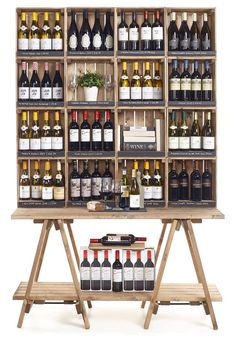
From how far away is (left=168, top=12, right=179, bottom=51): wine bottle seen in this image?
658 centimetres

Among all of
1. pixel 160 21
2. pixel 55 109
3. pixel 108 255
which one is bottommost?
pixel 108 255

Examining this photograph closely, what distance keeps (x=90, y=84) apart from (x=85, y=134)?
1.33 ft

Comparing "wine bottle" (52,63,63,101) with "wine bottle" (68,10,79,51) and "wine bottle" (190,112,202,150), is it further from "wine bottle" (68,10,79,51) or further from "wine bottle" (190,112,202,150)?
"wine bottle" (190,112,202,150)

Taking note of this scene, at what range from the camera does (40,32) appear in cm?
666

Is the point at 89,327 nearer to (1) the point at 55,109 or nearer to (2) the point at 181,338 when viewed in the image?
(2) the point at 181,338

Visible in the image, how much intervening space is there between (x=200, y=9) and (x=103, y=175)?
61.4 inches

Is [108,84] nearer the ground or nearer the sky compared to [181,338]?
nearer the sky

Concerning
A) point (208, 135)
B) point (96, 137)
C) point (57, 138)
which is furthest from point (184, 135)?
point (57, 138)

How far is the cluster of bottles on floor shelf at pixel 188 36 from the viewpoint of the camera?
21.6 ft

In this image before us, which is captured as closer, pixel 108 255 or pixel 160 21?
pixel 108 255

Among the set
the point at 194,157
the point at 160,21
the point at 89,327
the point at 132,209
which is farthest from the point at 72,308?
the point at 160,21

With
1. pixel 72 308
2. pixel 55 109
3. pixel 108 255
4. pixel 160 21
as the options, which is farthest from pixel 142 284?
pixel 160 21

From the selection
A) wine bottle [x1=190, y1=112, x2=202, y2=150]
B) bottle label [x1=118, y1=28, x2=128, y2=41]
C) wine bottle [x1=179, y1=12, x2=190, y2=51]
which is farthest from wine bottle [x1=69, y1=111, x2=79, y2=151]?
wine bottle [x1=179, y1=12, x2=190, y2=51]

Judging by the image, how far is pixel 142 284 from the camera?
620 cm
